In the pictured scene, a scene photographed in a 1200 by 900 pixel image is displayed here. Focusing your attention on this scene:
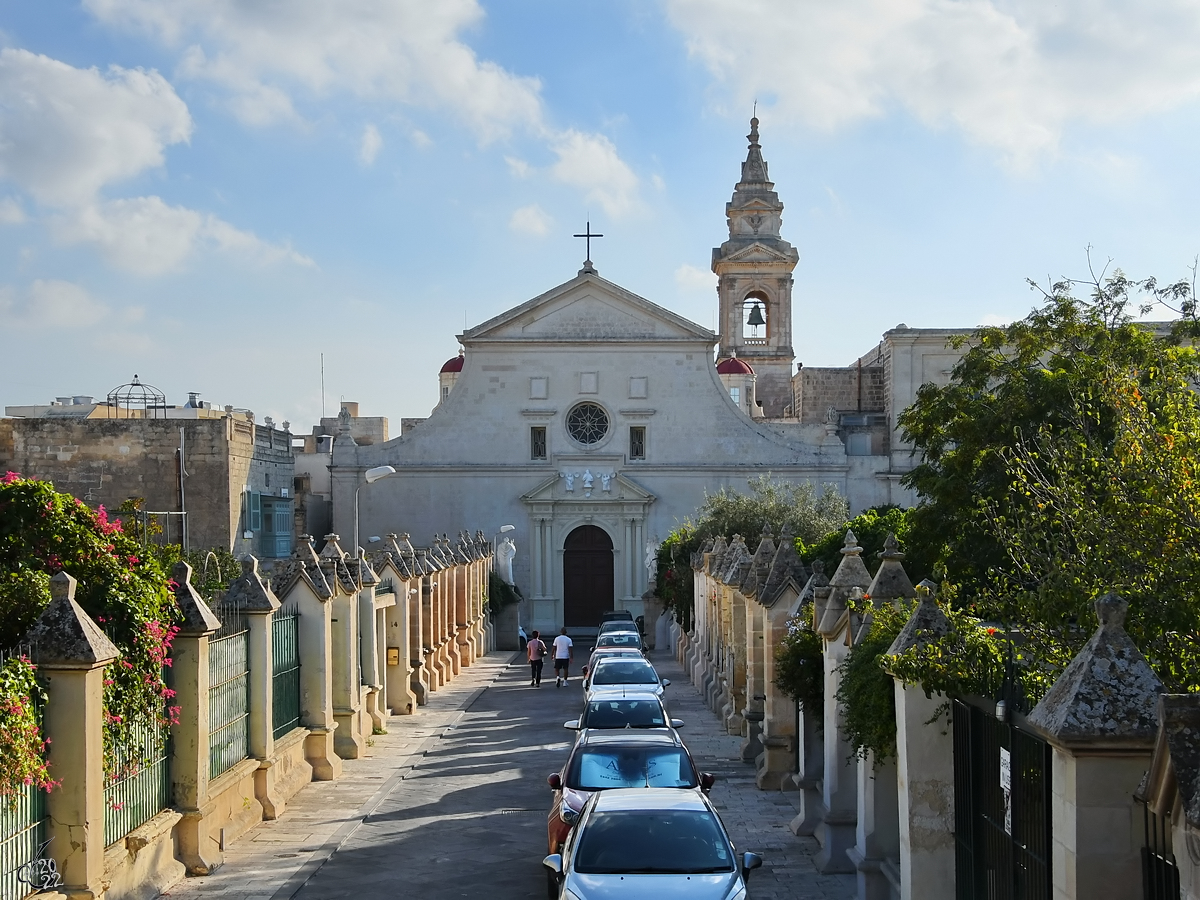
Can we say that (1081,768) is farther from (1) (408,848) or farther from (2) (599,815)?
(1) (408,848)

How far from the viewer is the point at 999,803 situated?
8250mm

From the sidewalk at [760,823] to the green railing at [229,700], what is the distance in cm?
522

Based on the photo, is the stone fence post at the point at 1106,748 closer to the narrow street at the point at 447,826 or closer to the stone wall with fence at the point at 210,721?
the narrow street at the point at 447,826

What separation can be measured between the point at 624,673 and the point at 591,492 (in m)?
27.4

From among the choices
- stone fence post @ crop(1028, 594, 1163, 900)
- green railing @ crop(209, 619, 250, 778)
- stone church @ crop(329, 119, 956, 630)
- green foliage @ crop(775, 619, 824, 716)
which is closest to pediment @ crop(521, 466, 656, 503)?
stone church @ crop(329, 119, 956, 630)

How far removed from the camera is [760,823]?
14.8 m

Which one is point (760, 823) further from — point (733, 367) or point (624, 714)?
point (733, 367)

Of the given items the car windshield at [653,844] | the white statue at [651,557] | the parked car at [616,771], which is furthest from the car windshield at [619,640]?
the car windshield at [653,844]

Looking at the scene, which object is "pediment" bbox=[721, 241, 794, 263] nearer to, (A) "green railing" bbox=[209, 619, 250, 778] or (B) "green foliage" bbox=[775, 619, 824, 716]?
(B) "green foliage" bbox=[775, 619, 824, 716]

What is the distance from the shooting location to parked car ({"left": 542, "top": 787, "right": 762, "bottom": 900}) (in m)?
8.82

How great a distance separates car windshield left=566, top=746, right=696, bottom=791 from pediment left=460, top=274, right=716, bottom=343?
35752 millimetres

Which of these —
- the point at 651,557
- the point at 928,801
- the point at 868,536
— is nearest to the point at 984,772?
the point at 928,801

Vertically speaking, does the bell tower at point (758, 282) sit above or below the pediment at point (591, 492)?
above

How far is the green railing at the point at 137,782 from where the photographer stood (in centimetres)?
1015
